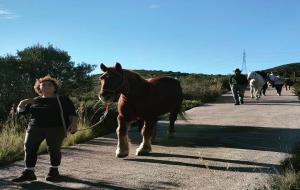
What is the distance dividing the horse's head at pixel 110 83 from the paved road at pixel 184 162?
3.59 feet

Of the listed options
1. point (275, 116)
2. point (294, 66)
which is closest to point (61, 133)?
point (275, 116)

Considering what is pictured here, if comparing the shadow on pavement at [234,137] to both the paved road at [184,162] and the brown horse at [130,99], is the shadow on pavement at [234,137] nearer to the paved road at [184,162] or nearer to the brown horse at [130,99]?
the paved road at [184,162]

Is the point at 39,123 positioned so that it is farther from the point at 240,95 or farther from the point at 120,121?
the point at 240,95

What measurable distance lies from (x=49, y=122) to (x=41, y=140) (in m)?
0.28

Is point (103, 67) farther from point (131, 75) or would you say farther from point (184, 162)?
point (184, 162)

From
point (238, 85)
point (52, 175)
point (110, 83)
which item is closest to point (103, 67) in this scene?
point (110, 83)

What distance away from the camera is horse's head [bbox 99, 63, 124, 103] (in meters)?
8.90

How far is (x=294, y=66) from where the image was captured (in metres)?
111

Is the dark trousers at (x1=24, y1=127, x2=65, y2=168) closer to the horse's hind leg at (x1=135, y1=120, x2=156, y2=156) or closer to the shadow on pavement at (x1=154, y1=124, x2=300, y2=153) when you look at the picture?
the horse's hind leg at (x1=135, y1=120, x2=156, y2=156)

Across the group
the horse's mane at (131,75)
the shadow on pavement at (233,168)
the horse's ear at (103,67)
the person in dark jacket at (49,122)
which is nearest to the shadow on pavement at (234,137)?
the shadow on pavement at (233,168)

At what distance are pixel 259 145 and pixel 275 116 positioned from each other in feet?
19.4

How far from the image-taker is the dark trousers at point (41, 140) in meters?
7.45

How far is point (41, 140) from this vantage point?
297 inches

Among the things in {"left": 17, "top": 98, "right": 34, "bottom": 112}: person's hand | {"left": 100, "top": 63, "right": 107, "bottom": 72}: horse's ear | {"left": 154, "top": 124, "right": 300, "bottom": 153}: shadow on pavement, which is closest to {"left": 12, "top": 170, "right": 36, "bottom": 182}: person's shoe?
{"left": 17, "top": 98, "right": 34, "bottom": 112}: person's hand
